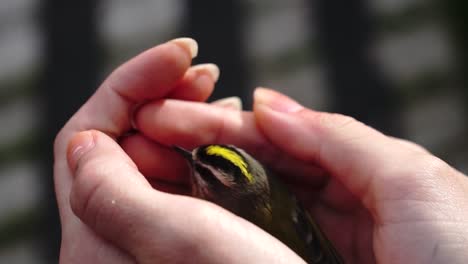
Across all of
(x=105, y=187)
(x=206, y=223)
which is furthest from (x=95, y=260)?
(x=206, y=223)

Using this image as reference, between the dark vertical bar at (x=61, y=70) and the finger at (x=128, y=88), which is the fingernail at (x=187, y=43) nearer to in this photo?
the finger at (x=128, y=88)

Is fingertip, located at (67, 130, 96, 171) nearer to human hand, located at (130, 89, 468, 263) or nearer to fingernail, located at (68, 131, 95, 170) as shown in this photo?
fingernail, located at (68, 131, 95, 170)

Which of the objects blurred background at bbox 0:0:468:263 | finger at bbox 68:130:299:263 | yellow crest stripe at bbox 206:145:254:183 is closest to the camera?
finger at bbox 68:130:299:263

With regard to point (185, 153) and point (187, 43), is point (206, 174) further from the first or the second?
point (187, 43)

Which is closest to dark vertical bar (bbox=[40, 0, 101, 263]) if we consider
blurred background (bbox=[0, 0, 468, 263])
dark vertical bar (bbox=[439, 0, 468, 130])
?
blurred background (bbox=[0, 0, 468, 263])

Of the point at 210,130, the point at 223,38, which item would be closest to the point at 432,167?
the point at 210,130
